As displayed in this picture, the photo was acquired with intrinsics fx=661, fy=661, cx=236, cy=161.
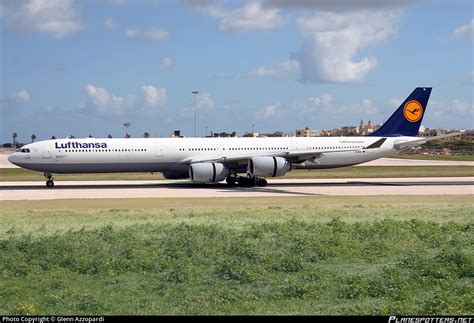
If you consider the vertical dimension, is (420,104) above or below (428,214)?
above

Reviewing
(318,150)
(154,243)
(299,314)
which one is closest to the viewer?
(299,314)

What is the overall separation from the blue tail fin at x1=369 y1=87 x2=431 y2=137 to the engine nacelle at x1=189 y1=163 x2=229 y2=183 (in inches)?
574

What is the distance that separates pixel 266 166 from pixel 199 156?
17.1 feet

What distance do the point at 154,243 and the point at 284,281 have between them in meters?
5.42

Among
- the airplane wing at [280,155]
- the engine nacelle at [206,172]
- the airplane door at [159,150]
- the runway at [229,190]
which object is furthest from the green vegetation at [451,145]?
the airplane door at [159,150]

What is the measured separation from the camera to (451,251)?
16031 millimetres

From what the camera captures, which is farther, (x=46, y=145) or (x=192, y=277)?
(x=46, y=145)

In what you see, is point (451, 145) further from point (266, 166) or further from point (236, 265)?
point (236, 265)

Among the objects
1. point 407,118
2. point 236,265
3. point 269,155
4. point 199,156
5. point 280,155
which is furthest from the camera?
point 407,118

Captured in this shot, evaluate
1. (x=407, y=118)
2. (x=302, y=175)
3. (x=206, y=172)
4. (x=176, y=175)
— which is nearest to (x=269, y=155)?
(x=206, y=172)

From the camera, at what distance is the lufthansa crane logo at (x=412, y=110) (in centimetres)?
4934

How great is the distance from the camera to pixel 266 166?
136 ft

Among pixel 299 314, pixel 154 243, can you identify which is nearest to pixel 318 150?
pixel 154 243

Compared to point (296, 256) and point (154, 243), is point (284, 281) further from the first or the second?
point (154, 243)
